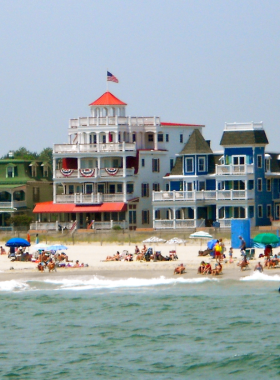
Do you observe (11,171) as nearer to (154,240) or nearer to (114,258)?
(154,240)

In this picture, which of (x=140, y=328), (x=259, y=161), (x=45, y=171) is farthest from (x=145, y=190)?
(x=140, y=328)

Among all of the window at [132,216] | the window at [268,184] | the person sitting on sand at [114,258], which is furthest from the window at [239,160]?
the person sitting on sand at [114,258]

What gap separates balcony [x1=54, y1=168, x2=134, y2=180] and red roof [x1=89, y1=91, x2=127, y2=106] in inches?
239

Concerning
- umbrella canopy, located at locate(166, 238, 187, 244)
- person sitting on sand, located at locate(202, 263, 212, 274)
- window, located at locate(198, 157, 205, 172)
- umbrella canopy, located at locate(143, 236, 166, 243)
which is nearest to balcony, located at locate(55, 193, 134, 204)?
window, located at locate(198, 157, 205, 172)

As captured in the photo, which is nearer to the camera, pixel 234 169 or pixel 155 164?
pixel 234 169

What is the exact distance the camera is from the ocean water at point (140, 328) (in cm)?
4456

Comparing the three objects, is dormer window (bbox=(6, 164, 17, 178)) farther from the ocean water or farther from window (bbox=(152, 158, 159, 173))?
the ocean water

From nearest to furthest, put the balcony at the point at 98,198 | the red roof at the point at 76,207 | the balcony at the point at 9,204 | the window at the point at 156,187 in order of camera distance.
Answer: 1. the red roof at the point at 76,207
2. the balcony at the point at 98,198
3. the window at the point at 156,187
4. the balcony at the point at 9,204

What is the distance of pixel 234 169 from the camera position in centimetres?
9075

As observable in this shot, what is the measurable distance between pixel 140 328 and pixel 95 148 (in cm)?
4601

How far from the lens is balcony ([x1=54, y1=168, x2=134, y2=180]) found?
9644cm

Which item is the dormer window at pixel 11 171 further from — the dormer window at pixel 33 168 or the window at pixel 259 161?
the window at pixel 259 161

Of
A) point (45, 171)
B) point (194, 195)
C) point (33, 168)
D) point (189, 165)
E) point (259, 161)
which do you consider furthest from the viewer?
point (45, 171)

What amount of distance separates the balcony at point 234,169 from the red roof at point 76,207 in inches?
372
